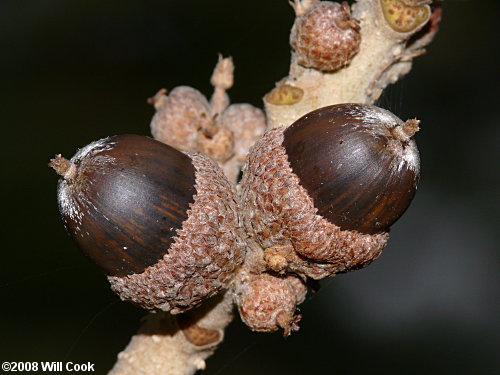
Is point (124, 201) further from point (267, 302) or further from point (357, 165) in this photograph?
point (357, 165)

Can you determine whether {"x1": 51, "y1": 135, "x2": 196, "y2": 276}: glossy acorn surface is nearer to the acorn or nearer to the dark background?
the acorn

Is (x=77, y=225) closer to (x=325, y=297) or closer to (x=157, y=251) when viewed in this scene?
(x=157, y=251)

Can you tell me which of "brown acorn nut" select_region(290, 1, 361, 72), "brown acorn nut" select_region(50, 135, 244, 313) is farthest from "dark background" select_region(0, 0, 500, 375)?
"brown acorn nut" select_region(50, 135, 244, 313)

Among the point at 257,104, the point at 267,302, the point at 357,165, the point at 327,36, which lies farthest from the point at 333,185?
the point at 257,104

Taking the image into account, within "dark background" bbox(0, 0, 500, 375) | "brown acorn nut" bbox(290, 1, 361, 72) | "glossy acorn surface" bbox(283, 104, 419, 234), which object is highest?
"brown acorn nut" bbox(290, 1, 361, 72)

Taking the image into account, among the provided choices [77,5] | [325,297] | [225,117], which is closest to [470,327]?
[325,297]

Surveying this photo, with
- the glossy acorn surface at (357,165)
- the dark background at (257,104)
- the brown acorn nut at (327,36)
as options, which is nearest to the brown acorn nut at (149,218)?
the glossy acorn surface at (357,165)

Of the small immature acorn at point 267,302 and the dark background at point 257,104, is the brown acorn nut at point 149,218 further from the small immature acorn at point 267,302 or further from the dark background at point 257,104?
the dark background at point 257,104
